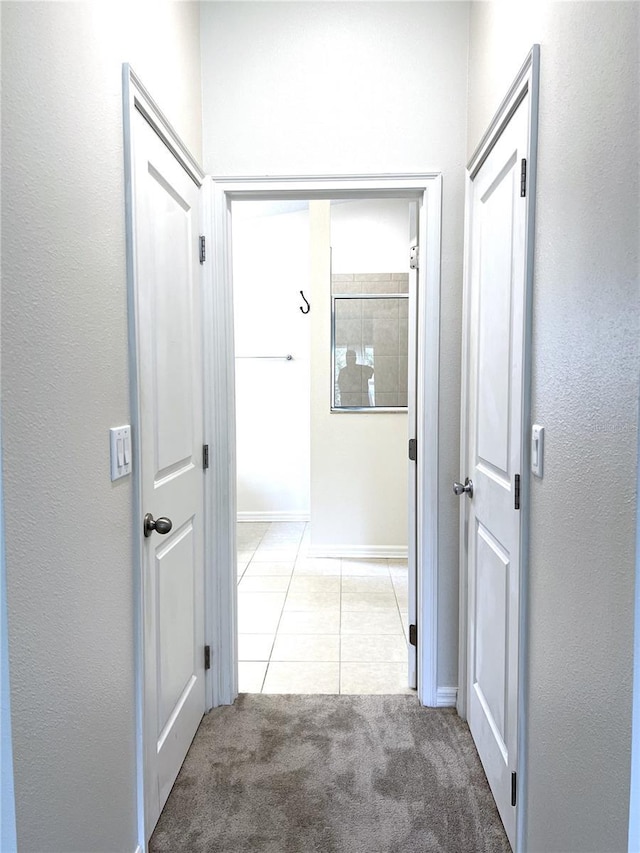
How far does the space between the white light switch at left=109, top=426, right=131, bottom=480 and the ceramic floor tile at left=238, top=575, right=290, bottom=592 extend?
2.29 m

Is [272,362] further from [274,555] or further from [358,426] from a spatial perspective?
[274,555]

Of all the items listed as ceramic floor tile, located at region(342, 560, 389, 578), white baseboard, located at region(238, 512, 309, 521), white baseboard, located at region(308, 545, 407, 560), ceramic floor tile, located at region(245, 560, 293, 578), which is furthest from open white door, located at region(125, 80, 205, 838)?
white baseboard, located at region(238, 512, 309, 521)

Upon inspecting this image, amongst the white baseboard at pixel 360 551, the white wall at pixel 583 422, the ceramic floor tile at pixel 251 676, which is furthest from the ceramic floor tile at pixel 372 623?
the white wall at pixel 583 422

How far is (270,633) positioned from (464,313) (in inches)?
72.9

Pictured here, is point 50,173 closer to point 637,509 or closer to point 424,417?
point 637,509

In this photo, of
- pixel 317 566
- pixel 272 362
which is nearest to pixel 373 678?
pixel 317 566

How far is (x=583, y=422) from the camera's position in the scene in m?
1.07

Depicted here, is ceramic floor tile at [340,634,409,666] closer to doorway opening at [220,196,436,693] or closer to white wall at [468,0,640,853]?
doorway opening at [220,196,436,693]

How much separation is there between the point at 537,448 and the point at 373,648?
1733 millimetres

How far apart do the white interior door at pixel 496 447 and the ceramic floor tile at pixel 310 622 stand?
3.34ft

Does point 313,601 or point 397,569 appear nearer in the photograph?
point 313,601

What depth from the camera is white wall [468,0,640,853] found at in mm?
A: 895

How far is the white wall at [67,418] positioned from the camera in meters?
0.93

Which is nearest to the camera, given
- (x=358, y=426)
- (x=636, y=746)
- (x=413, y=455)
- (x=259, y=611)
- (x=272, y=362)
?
(x=636, y=746)
